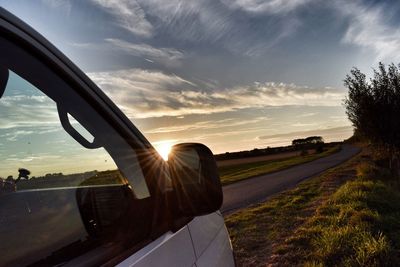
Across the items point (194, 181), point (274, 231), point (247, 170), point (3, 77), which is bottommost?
point (274, 231)

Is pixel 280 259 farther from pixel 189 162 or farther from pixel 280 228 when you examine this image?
pixel 189 162

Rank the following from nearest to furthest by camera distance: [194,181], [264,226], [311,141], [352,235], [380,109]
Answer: [194,181], [352,235], [264,226], [380,109], [311,141]

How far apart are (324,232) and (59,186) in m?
7.59

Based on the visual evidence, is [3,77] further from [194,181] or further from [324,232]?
[324,232]

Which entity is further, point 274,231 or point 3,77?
point 274,231

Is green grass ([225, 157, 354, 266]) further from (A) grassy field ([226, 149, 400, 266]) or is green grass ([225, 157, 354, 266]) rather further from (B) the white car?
(B) the white car

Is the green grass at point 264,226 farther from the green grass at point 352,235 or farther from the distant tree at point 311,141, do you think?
the distant tree at point 311,141

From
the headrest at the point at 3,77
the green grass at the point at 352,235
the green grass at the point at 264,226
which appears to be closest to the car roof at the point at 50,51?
the headrest at the point at 3,77

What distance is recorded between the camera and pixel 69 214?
1.57 metres

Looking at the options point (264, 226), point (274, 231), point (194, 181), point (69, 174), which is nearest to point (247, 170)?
point (264, 226)

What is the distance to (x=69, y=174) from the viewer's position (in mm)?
1655

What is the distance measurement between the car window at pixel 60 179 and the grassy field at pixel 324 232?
5.18 metres

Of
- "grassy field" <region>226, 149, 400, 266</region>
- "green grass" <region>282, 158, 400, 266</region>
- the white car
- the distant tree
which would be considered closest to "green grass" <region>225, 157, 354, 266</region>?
"grassy field" <region>226, 149, 400, 266</region>

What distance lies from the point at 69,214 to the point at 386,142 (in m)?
23.0
